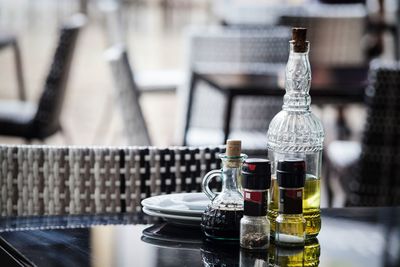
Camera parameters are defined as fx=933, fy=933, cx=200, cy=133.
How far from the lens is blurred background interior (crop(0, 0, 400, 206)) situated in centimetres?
346

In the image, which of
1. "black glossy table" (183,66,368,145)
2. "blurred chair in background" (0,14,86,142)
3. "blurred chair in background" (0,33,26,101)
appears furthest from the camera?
"blurred chair in background" (0,33,26,101)

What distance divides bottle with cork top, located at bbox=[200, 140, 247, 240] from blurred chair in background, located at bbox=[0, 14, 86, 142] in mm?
2720

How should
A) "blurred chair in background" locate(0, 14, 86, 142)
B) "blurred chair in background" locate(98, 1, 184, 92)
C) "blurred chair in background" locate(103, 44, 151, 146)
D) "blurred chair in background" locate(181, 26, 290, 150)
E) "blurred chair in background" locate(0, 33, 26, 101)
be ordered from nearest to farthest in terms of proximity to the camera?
1. "blurred chair in background" locate(103, 44, 151, 146)
2. "blurred chair in background" locate(181, 26, 290, 150)
3. "blurred chair in background" locate(0, 14, 86, 142)
4. "blurred chair in background" locate(98, 1, 184, 92)
5. "blurred chair in background" locate(0, 33, 26, 101)

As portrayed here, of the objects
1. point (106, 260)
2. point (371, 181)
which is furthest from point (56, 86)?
point (106, 260)

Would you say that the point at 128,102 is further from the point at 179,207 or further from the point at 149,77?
the point at 149,77

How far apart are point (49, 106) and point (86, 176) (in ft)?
7.33

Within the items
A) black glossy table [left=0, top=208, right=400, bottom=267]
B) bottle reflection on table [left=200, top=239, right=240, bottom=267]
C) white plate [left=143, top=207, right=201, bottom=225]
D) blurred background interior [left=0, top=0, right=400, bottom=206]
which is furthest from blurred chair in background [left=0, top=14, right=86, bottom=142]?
bottle reflection on table [left=200, top=239, right=240, bottom=267]

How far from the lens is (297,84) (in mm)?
1365

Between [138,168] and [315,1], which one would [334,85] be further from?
[315,1]

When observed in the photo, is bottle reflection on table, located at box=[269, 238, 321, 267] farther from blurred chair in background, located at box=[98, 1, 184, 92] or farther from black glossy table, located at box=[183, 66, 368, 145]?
blurred chair in background, located at box=[98, 1, 184, 92]

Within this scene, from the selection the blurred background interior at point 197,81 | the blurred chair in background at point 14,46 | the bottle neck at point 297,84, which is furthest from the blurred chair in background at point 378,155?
the blurred chair in background at point 14,46

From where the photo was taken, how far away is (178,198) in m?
1.50

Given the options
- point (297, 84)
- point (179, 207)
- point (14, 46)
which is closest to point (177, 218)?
point (179, 207)

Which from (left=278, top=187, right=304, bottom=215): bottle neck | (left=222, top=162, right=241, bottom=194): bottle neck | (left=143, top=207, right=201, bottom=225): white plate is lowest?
(left=143, top=207, right=201, bottom=225): white plate
